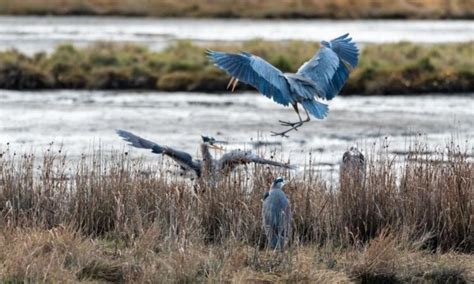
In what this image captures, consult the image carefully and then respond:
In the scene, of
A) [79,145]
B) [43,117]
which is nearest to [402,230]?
[79,145]

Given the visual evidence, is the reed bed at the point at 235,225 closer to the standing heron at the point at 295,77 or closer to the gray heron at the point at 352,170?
the gray heron at the point at 352,170

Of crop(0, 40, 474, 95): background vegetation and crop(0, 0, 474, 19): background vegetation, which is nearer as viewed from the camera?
crop(0, 40, 474, 95): background vegetation

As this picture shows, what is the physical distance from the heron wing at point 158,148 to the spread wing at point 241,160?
306mm

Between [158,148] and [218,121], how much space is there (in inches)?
359

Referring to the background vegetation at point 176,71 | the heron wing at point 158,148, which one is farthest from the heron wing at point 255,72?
the background vegetation at point 176,71

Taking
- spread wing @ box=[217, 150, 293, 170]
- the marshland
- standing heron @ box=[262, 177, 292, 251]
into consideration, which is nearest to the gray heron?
the marshland

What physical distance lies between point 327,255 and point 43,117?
1125 cm

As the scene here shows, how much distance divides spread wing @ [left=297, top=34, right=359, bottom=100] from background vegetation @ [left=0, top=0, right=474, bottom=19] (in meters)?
37.8

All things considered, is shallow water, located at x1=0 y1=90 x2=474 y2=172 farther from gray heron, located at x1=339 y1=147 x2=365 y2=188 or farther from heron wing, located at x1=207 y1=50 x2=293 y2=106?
heron wing, located at x1=207 y1=50 x2=293 y2=106

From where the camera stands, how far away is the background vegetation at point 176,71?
80.2 ft

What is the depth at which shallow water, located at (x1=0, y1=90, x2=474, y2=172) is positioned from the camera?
1662 cm

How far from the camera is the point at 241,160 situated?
10406 millimetres

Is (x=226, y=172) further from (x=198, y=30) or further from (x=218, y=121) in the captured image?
(x=198, y=30)

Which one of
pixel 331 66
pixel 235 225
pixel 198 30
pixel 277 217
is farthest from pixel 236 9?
pixel 277 217
